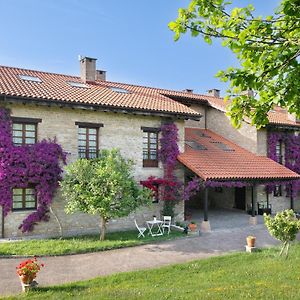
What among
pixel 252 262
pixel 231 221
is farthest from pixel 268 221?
pixel 231 221

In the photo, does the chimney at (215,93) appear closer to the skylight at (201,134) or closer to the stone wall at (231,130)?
the stone wall at (231,130)

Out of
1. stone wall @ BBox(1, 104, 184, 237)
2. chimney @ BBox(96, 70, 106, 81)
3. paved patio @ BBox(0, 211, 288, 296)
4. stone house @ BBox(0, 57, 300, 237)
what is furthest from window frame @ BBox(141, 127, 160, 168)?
chimney @ BBox(96, 70, 106, 81)

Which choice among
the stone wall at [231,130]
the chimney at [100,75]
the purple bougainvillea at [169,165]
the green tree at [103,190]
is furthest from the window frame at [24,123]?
the stone wall at [231,130]

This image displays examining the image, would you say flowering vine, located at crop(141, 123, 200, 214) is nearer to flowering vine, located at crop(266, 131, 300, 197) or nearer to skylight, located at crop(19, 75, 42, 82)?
skylight, located at crop(19, 75, 42, 82)

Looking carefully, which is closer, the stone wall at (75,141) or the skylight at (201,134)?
the stone wall at (75,141)

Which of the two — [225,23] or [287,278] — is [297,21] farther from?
[287,278]

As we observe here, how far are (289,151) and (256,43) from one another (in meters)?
20.2

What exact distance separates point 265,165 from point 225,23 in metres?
16.4

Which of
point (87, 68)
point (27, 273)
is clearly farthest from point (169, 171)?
point (27, 273)

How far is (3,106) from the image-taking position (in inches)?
595

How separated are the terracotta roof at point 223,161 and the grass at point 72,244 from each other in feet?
14.1

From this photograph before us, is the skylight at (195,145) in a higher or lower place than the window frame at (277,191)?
higher

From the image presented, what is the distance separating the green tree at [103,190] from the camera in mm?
14031

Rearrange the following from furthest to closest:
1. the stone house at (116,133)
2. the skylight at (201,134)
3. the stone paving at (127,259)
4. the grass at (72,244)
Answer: the skylight at (201,134)
the stone house at (116,133)
the grass at (72,244)
the stone paving at (127,259)
